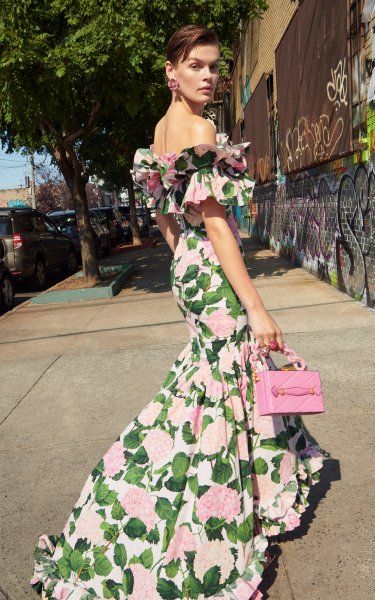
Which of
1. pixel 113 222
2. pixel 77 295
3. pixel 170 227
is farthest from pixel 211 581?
pixel 113 222

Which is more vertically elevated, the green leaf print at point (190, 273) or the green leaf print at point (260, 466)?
the green leaf print at point (190, 273)

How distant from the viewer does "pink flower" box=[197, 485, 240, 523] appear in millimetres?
2102

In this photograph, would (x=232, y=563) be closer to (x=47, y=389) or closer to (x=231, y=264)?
(x=231, y=264)

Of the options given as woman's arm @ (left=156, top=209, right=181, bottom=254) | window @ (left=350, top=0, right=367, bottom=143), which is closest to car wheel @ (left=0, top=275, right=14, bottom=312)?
window @ (left=350, top=0, right=367, bottom=143)

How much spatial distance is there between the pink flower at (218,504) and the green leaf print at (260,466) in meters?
0.18

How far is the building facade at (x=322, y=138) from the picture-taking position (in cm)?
707

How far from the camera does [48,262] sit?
1487 centimetres

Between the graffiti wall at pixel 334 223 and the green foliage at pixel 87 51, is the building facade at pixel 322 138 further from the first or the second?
→ the green foliage at pixel 87 51

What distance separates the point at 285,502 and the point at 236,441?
1.12 feet

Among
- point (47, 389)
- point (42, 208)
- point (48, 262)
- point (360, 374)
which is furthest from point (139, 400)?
point (42, 208)

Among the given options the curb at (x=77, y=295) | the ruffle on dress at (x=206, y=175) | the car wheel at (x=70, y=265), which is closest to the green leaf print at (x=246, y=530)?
the ruffle on dress at (x=206, y=175)

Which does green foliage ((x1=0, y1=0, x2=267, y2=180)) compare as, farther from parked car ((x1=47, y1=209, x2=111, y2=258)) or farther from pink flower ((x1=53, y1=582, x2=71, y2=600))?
parked car ((x1=47, y1=209, x2=111, y2=258))

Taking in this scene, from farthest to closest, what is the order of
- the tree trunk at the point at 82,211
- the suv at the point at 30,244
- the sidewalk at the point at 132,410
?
the suv at the point at 30,244 < the tree trunk at the point at 82,211 < the sidewalk at the point at 132,410

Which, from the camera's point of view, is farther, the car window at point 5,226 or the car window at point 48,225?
the car window at point 48,225
